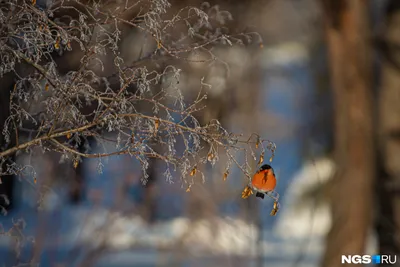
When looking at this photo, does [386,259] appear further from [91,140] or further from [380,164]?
[91,140]

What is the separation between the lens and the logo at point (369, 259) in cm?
876

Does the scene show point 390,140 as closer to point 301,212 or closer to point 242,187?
point 301,212

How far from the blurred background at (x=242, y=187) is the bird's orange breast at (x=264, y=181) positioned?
11.2ft

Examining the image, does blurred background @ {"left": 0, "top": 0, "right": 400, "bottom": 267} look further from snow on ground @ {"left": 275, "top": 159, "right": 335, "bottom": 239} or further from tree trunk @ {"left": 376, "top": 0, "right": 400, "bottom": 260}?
snow on ground @ {"left": 275, "top": 159, "right": 335, "bottom": 239}

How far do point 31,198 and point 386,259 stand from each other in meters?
4.98

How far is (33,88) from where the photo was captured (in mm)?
3527

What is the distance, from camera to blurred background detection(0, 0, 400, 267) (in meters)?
7.93

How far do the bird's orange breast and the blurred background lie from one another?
3401 millimetres

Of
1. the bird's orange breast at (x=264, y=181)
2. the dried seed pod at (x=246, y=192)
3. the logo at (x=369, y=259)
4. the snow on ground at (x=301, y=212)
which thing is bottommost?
the dried seed pod at (x=246, y=192)

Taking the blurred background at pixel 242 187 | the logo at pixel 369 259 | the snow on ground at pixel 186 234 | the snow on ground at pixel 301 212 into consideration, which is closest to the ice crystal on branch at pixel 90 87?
the blurred background at pixel 242 187

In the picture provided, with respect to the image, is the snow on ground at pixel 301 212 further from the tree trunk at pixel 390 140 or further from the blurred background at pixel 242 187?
the tree trunk at pixel 390 140

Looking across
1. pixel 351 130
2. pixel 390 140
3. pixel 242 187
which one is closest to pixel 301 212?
pixel 390 140

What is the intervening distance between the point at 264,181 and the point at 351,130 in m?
5.77

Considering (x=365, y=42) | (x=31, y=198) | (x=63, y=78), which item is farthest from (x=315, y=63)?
(x=63, y=78)
